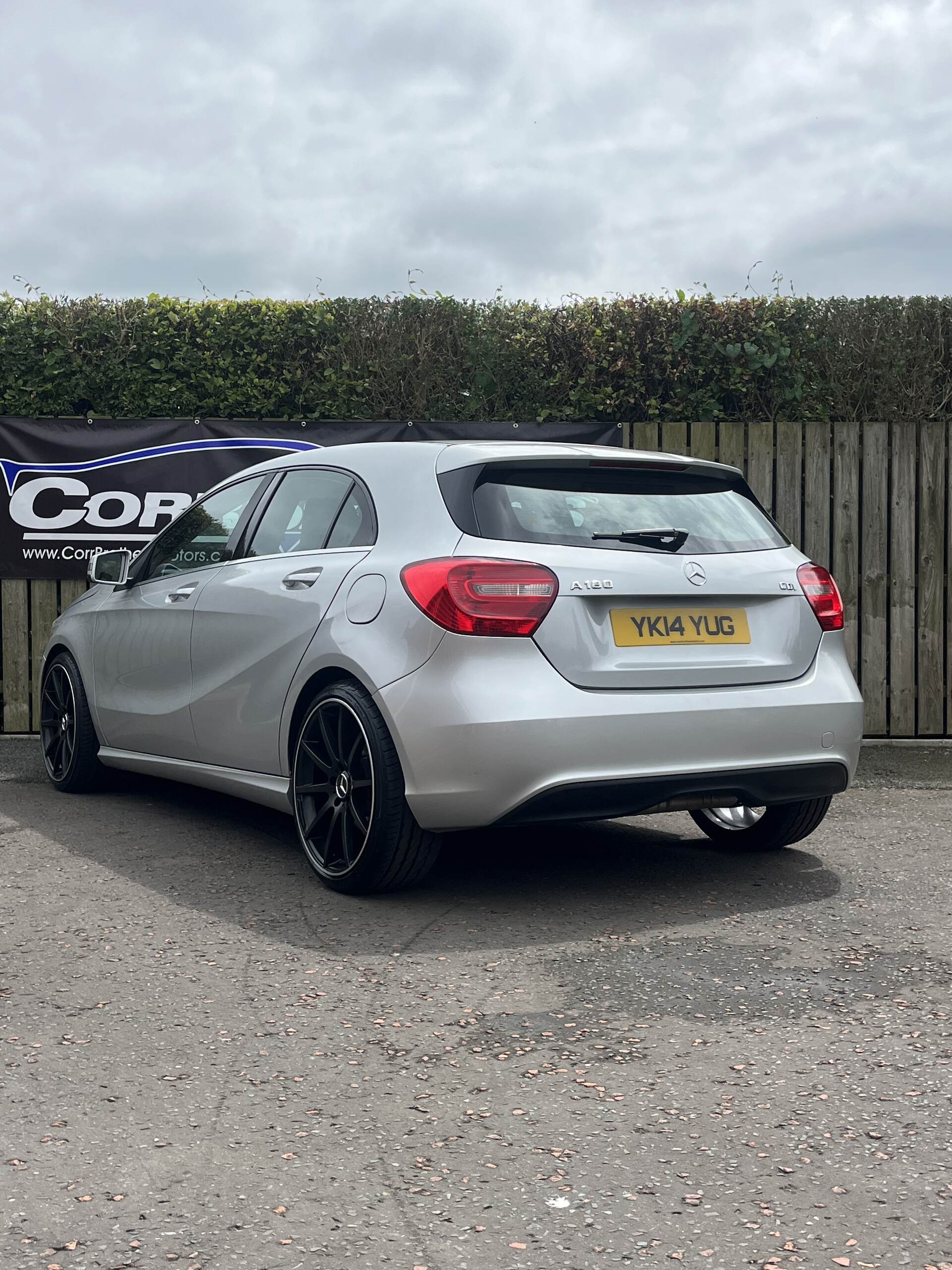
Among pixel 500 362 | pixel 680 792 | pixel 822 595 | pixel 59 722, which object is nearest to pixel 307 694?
pixel 680 792

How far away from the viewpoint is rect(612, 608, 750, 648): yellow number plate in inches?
183

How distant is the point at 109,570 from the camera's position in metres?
6.74

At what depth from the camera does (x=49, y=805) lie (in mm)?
6781

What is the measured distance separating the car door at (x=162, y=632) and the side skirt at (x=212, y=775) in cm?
4

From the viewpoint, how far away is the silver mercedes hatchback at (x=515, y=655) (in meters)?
4.46

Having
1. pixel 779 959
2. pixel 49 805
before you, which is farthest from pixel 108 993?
pixel 49 805

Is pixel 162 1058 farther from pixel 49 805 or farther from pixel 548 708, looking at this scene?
pixel 49 805

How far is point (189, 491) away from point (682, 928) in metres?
5.74

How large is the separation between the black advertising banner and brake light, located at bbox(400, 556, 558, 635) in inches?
188

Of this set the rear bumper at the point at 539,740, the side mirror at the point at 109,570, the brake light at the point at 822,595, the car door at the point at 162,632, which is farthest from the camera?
the side mirror at the point at 109,570

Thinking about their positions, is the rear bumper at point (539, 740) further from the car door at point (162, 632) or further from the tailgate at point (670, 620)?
the car door at point (162, 632)

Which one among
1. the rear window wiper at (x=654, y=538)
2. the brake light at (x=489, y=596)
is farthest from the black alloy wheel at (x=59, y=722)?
the rear window wiper at (x=654, y=538)

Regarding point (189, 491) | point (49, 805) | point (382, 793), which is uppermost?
point (189, 491)

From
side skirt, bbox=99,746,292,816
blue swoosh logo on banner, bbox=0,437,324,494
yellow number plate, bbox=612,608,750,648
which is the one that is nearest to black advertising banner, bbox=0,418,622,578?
blue swoosh logo on banner, bbox=0,437,324,494
